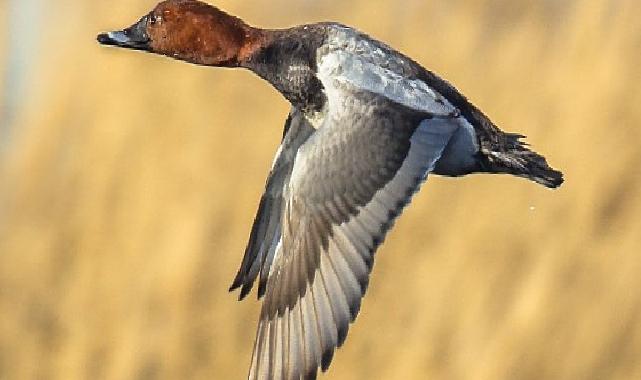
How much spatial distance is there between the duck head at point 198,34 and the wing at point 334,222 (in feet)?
1.53

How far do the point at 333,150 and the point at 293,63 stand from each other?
0.42 m

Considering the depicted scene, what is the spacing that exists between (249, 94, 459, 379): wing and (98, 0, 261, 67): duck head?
466 millimetres

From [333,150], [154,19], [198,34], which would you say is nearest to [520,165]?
[333,150]

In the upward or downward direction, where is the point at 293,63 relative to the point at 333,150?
upward

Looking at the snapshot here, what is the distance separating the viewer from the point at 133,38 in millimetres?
4500

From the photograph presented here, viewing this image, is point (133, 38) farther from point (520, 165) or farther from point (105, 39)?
point (520, 165)

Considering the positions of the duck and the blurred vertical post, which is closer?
the duck

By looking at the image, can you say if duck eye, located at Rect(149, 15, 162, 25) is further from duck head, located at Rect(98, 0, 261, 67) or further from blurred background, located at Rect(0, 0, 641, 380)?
blurred background, located at Rect(0, 0, 641, 380)

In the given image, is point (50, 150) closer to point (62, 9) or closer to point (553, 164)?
point (62, 9)

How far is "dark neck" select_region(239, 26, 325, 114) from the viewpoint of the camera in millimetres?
4301

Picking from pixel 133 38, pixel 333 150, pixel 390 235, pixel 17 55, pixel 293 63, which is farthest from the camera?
pixel 17 55

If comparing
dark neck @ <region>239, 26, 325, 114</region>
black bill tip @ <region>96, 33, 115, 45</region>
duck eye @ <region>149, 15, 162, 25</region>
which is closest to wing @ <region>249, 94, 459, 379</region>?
dark neck @ <region>239, 26, 325, 114</region>

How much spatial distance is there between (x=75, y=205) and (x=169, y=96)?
1.67 feet

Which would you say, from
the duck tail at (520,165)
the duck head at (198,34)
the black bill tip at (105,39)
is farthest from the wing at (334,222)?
the black bill tip at (105,39)
